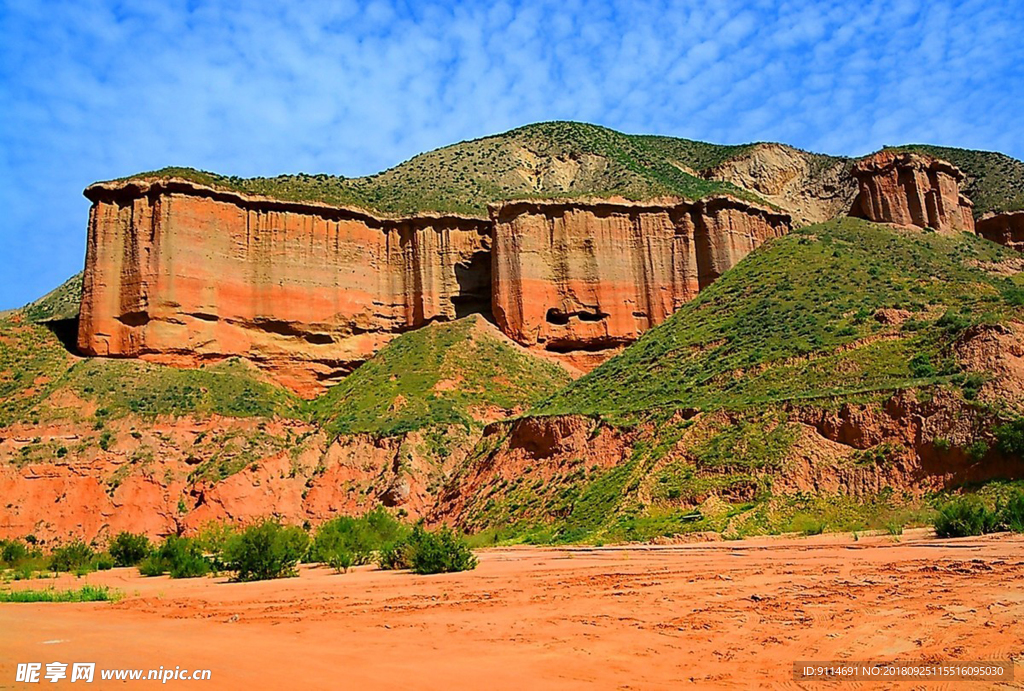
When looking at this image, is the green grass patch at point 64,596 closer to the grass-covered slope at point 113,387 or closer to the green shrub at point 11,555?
the green shrub at point 11,555

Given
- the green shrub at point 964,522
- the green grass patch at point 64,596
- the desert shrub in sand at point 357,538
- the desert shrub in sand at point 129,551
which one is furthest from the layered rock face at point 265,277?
the green shrub at point 964,522

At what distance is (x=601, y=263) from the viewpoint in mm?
56094

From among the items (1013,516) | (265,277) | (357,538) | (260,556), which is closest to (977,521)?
(1013,516)

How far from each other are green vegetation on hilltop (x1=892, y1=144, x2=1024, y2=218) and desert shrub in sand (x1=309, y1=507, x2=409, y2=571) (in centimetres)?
6338

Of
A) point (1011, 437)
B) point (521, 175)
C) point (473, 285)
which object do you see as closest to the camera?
point (1011, 437)

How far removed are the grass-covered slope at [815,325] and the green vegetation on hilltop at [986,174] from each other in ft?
106

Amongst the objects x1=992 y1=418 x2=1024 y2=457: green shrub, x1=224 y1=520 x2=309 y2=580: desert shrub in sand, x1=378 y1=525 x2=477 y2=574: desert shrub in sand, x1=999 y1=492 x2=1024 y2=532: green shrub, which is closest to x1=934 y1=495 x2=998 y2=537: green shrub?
x1=999 y1=492 x2=1024 y2=532: green shrub

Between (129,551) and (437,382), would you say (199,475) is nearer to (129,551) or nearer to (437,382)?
(437,382)

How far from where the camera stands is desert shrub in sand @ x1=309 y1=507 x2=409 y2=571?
78.1 ft

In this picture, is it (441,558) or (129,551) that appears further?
(129,551)

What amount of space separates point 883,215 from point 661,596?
147ft

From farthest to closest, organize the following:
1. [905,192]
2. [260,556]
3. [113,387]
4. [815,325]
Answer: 1. [905,192]
2. [113,387]
3. [815,325]
4. [260,556]

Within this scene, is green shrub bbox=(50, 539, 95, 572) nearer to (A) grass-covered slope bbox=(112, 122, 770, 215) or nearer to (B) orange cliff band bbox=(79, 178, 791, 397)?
(B) orange cliff band bbox=(79, 178, 791, 397)

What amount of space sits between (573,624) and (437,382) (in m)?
39.4
